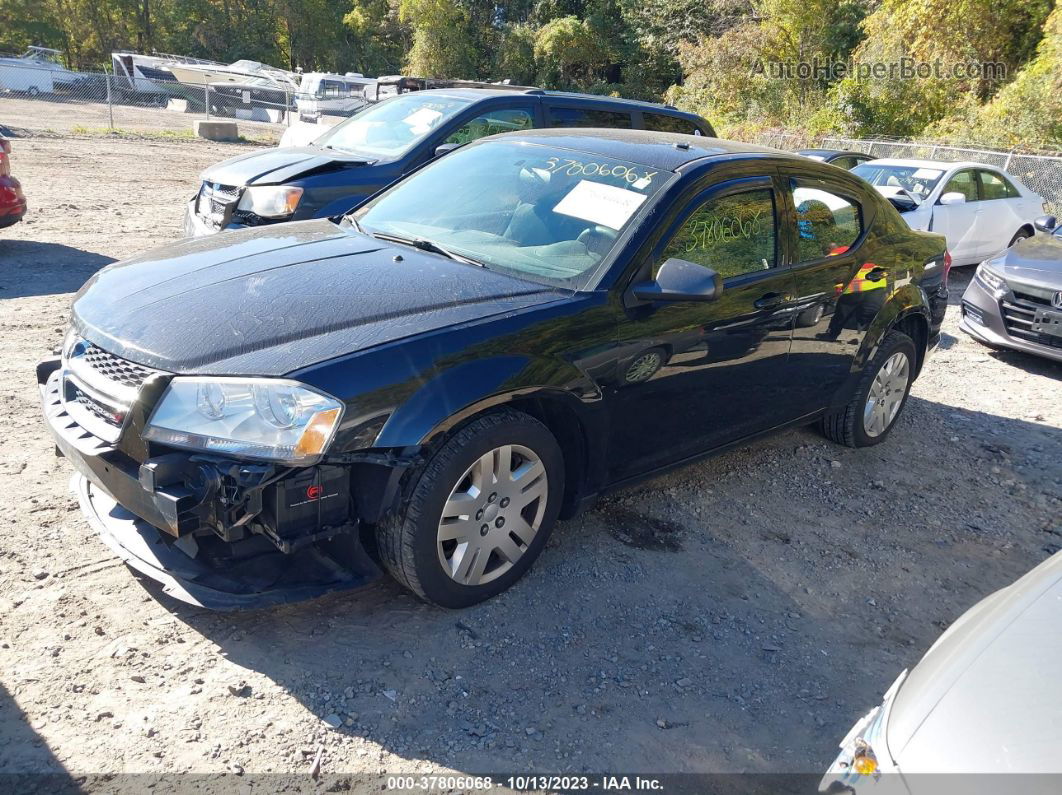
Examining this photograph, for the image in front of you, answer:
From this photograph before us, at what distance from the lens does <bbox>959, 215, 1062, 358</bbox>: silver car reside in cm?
729

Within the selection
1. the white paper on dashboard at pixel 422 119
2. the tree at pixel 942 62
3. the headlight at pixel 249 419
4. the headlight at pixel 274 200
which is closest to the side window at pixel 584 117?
the white paper on dashboard at pixel 422 119

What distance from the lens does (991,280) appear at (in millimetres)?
7832

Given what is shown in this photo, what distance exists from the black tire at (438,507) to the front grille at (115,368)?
3.15ft

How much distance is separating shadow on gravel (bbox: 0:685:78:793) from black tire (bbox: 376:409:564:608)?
3.88ft

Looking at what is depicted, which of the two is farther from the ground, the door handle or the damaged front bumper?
the door handle

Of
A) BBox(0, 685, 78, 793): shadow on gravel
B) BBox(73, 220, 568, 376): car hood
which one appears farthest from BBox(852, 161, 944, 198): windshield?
BBox(0, 685, 78, 793): shadow on gravel

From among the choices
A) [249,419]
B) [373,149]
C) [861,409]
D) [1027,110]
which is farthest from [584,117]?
[1027,110]

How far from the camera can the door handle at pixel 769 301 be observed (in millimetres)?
4117

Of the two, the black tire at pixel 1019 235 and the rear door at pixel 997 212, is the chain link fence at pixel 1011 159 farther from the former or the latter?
the rear door at pixel 997 212

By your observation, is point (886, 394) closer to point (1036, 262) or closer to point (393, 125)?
point (1036, 262)

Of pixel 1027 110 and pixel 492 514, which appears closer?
pixel 492 514

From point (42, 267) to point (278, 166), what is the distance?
2807 millimetres

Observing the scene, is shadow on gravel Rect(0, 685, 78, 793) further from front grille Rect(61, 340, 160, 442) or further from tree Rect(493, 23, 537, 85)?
tree Rect(493, 23, 537, 85)

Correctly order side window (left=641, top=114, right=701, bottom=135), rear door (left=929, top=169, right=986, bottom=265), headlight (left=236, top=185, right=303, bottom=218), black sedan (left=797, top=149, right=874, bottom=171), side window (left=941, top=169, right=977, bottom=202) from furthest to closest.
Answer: black sedan (left=797, top=149, right=874, bottom=171), side window (left=941, top=169, right=977, bottom=202), rear door (left=929, top=169, right=986, bottom=265), side window (left=641, top=114, right=701, bottom=135), headlight (left=236, top=185, right=303, bottom=218)
